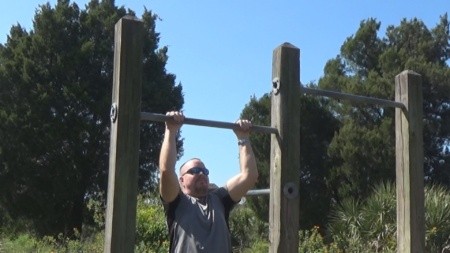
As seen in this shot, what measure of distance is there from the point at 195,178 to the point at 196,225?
0.27 metres

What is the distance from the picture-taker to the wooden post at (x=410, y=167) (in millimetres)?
5352

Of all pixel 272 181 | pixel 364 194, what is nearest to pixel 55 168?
pixel 364 194

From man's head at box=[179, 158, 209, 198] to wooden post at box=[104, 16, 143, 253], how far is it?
0.27 m

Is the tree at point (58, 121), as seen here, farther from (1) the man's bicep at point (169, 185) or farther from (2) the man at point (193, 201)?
(1) the man's bicep at point (169, 185)

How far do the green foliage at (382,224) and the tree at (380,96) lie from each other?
10678mm

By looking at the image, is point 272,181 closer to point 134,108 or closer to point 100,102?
point 134,108

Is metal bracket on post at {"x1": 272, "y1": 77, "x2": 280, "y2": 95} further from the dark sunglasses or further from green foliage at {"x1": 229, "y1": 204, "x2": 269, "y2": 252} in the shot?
green foliage at {"x1": 229, "y1": 204, "x2": 269, "y2": 252}

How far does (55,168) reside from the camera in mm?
25609

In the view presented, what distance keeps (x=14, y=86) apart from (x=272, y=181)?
22924 millimetres

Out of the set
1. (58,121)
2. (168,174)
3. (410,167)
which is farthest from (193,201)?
(58,121)

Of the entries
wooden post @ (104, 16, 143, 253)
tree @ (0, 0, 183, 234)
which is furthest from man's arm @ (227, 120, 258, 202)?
tree @ (0, 0, 183, 234)

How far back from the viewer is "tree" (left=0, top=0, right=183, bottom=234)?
25.6m

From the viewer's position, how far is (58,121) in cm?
2584

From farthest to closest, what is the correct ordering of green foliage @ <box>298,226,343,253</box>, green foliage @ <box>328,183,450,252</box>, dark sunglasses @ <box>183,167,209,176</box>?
green foliage @ <box>298,226,343,253</box>, green foliage @ <box>328,183,450,252</box>, dark sunglasses @ <box>183,167,209,176</box>
